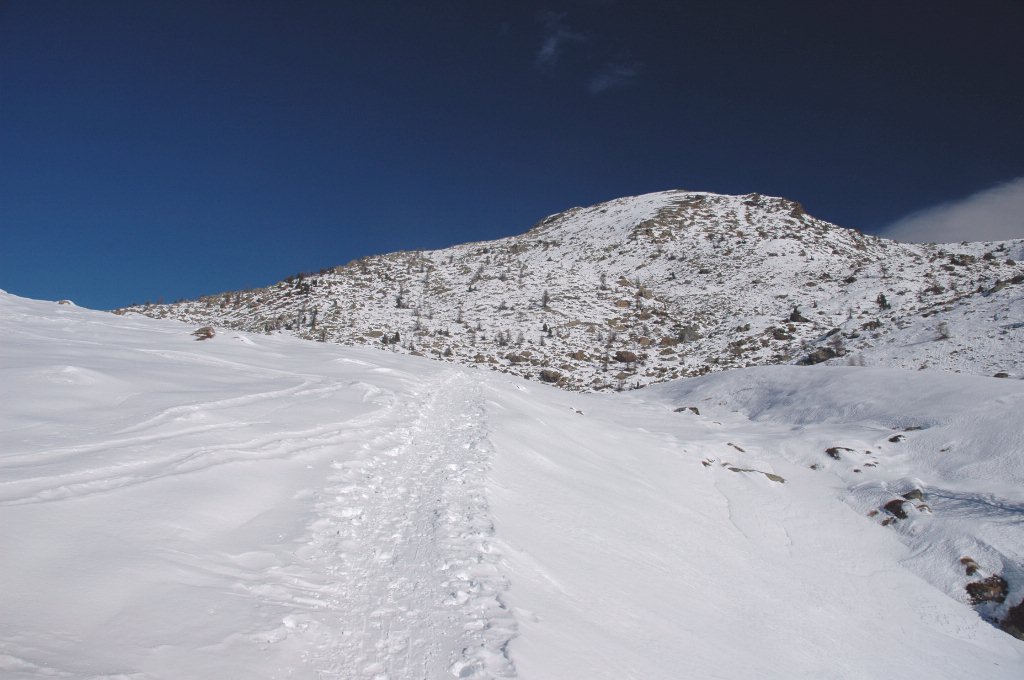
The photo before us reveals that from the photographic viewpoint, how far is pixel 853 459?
998 centimetres

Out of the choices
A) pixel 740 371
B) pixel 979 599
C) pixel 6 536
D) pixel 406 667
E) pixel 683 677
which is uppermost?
pixel 740 371

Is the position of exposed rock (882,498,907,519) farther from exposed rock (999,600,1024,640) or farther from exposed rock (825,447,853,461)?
exposed rock (999,600,1024,640)

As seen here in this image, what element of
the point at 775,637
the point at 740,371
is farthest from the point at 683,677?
the point at 740,371

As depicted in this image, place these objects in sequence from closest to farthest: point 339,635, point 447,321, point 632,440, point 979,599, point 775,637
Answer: point 339,635 < point 775,637 < point 979,599 < point 632,440 < point 447,321

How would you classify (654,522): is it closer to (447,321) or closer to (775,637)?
(775,637)

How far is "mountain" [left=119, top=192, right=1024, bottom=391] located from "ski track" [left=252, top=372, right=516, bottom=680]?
15.7m

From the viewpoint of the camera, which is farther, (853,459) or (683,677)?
(853,459)

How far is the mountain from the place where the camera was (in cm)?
1873

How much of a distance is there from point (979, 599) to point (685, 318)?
24532mm

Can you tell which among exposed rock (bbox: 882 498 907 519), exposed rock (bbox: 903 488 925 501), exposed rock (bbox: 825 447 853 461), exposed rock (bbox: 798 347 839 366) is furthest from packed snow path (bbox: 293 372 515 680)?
exposed rock (bbox: 798 347 839 366)

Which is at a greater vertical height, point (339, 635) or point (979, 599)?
point (339, 635)

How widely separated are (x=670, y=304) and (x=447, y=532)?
97.5 ft

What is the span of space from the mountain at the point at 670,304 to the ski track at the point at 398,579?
15.7 m

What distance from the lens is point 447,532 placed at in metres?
4.83
